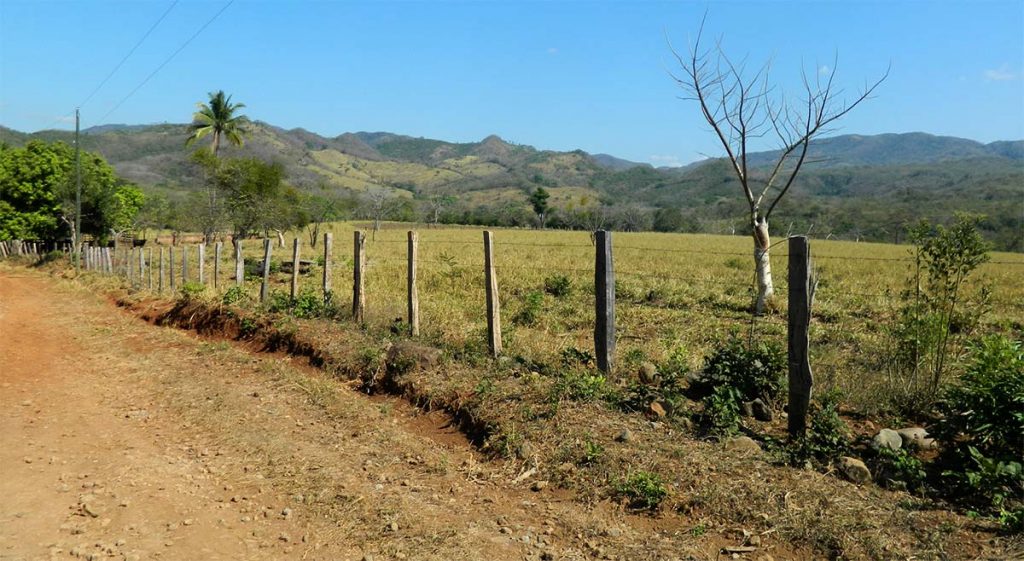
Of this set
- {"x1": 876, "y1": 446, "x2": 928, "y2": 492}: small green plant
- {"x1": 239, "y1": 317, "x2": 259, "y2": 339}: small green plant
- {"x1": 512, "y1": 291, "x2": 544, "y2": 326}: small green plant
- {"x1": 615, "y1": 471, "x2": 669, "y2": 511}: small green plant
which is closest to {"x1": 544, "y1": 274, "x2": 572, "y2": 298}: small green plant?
{"x1": 512, "y1": 291, "x2": 544, "y2": 326}: small green plant

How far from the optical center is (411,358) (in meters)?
8.56

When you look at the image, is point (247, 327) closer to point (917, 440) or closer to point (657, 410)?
point (657, 410)

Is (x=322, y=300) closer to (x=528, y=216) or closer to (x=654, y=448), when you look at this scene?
(x=654, y=448)

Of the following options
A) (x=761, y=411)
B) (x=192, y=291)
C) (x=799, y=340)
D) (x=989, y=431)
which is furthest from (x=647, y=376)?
(x=192, y=291)

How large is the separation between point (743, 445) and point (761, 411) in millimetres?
839

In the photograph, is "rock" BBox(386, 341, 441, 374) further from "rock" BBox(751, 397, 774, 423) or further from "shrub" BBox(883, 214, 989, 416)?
"shrub" BBox(883, 214, 989, 416)

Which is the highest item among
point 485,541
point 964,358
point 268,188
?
point 268,188

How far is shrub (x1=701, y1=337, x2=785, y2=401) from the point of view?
21.8ft

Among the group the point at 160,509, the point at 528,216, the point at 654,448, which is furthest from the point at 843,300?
the point at 528,216

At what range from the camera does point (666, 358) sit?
8.43 m

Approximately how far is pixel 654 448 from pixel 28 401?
25.3 ft

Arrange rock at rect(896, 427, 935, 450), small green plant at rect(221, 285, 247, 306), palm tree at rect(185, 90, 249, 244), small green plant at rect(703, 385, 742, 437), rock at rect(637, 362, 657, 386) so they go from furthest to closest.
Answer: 1. palm tree at rect(185, 90, 249, 244)
2. small green plant at rect(221, 285, 247, 306)
3. rock at rect(637, 362, 657, 386)
4. small green plant at rect(703, 385, 742, 437)
5. rock at rect(896, 427, 935, 450)

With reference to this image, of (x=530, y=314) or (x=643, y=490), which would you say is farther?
(x=530, y=314)

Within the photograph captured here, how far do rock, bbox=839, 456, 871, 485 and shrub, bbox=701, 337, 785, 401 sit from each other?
134 centimetres
